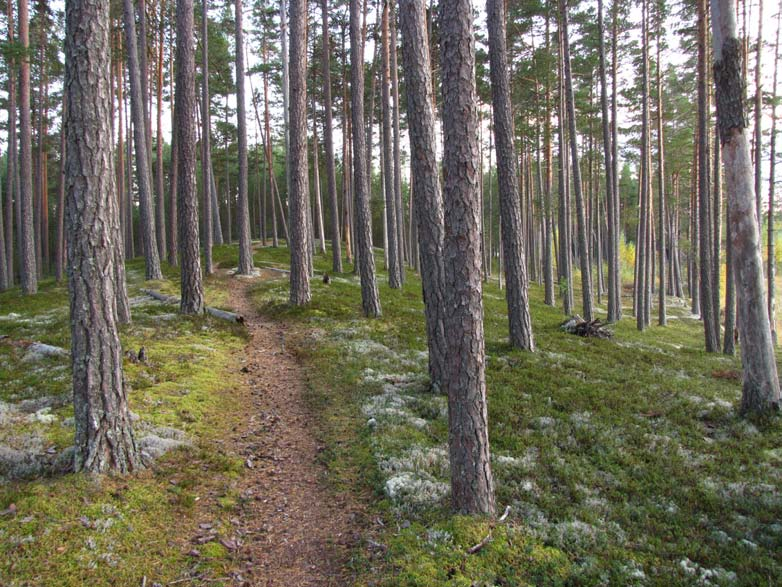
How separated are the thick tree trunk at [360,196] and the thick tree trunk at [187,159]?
4.86m

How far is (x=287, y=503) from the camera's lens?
589cm

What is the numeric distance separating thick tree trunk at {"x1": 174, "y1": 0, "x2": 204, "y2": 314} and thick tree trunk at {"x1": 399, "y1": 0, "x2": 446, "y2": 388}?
7683 mm

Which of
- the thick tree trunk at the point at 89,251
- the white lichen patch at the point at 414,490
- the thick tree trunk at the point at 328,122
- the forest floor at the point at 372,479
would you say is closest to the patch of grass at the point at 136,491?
the forest floor at the point at 372,479

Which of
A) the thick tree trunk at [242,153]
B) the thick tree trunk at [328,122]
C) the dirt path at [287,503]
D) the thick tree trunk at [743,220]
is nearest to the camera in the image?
the dirt path at [287,503]

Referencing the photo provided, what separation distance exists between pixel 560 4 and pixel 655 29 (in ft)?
18.5

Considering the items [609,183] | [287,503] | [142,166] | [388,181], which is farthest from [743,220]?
[142,166]

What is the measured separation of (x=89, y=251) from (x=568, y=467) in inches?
264

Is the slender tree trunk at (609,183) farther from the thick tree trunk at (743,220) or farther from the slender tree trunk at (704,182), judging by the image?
the thick tree trunk at (743,220)

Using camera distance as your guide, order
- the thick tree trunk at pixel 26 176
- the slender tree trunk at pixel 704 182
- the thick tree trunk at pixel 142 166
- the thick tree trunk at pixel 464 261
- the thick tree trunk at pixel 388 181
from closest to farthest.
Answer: the thick tree trunk at pixel 464 261
the slender tree trunk at pixel 704 182
the thick tree trunk at pixel 142 166
the thick tree trunk at pixel 26 176
the thick tree trunk at pixel 388 181

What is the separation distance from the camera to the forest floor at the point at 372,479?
458cm

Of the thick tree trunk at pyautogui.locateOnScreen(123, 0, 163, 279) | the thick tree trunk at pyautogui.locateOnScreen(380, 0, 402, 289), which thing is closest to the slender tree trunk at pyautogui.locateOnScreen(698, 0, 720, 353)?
the thick tree trunk at pyautogui.locateOnScreen(380, 0, 402, 289)

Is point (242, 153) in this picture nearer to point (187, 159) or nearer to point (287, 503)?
point (187, 159)

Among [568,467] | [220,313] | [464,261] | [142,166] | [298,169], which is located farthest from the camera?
[142,166]

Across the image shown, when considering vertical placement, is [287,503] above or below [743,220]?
below
